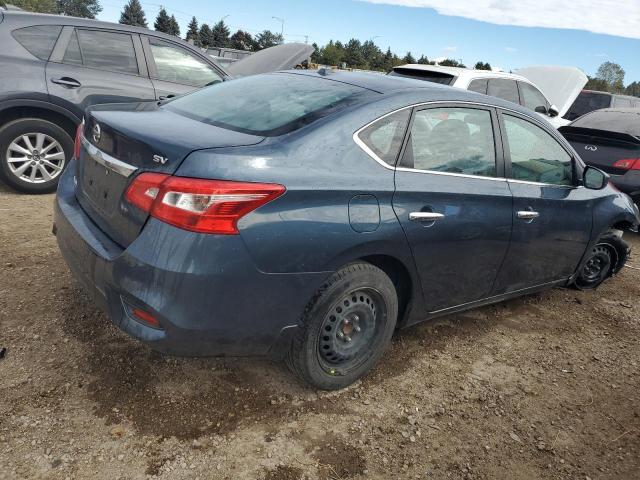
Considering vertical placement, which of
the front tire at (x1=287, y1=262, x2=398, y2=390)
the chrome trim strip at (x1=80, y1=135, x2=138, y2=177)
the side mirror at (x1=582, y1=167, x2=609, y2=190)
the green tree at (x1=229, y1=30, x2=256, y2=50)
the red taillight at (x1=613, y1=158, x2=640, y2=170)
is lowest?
the front tire at (x1=287, y1=262, x2=398, y2=390)

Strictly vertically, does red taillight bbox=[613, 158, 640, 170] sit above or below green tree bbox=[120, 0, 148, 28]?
below

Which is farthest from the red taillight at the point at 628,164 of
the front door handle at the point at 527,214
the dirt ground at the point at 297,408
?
the front door handle at the point at 527,214

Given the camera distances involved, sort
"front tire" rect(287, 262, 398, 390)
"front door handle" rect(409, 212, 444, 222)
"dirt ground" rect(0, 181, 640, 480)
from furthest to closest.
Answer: "front door handle" rect(409, 212, 444, 222) → "front tire" rect(287, 262, 398, 390) → "dirt ground" rect(0, 181, 640, 480)

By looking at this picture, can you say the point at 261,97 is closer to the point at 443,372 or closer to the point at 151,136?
the point at 151,136

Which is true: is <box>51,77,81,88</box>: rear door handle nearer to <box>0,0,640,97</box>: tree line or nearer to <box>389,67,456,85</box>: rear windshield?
<box>389,67,456,85</box>: rear windshield

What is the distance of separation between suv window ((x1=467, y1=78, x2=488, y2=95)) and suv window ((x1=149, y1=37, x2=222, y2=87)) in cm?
345

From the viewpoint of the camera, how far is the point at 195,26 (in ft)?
291

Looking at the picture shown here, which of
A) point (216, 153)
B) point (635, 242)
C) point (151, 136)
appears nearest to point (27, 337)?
point (151, 136)

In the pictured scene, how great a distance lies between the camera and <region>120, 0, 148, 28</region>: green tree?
83.4 m

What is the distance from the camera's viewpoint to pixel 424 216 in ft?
9.06

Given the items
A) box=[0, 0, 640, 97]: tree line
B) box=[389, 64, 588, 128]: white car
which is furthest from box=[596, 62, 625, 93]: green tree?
box=[389, 64, 588, 128]: white car

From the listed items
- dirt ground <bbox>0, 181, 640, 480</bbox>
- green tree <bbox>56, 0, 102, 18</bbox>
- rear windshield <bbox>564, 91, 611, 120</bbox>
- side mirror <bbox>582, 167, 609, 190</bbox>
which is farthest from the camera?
green tree <bbox>56, 0, 102, 18</bbox>

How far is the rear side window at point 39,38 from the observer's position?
17.0 ft

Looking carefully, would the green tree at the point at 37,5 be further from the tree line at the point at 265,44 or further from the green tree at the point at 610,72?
the green tree at the point at 610,72
